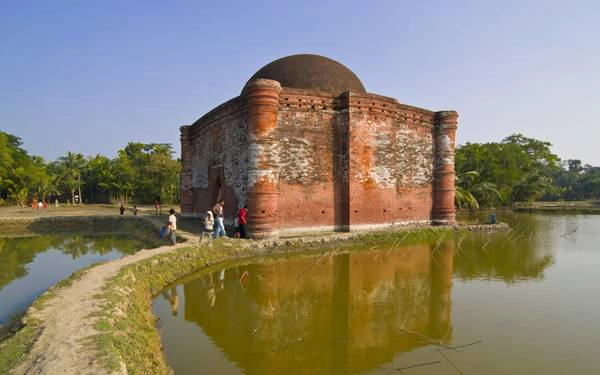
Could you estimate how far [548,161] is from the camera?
37.1 m

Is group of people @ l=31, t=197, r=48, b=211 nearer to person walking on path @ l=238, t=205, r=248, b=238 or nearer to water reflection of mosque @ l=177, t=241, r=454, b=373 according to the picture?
person walking on path @ l=238, t=205, r=248, b=238

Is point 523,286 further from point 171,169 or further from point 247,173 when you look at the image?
point 171,169

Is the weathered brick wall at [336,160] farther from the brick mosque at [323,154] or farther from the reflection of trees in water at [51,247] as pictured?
the reflection of trees in water at [51,247]

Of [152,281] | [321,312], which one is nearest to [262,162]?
[152,281]

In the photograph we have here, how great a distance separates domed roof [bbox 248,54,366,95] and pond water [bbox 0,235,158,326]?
27.1ft

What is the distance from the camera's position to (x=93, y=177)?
37812mm

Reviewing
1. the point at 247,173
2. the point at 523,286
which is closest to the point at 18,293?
the point at 247,173

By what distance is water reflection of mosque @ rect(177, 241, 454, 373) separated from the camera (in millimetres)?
4426

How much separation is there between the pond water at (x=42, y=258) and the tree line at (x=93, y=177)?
60.3ft

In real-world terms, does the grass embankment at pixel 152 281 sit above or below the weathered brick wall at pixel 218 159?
below

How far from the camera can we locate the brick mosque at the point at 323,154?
11562 mm

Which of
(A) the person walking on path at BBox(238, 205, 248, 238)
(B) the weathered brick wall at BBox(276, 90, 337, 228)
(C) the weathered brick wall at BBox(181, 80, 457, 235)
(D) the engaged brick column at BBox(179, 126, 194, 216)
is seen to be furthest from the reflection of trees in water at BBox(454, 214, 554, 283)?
(D) the engaged brick column at BBox(179, 126, 194, 216)

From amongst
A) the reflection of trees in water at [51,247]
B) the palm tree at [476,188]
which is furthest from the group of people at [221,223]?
the palm tree at [476,188]

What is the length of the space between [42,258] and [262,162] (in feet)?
23.3
